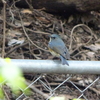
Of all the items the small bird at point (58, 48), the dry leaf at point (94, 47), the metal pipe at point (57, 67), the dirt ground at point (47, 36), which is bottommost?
the dry leaf at point (94, 47)

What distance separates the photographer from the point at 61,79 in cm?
448

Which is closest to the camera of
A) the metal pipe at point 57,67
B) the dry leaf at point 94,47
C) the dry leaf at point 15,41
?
the metal pipe at point 57,67

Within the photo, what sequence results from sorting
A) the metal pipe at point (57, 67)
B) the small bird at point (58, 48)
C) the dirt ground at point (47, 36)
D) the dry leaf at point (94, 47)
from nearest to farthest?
the metal pipe at point (57, 67) → the small bird at point (58, 48) → the dirt ground at point (47, 36) → the dry leaf at point (94, 47)

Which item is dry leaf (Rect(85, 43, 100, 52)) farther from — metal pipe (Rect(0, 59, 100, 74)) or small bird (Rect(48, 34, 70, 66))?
metal pipe (Rect(0, 59, 100, 74))

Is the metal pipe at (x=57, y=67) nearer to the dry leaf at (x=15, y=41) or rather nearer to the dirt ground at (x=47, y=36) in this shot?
the dirt ground at (x=47, y=36)

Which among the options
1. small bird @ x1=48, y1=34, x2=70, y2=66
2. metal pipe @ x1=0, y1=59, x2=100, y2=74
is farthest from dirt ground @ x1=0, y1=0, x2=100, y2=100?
metal pipe @ x1=0, y1=59, x2=100, y2=74

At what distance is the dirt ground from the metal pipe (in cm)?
209

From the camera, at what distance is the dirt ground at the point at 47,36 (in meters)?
4.55

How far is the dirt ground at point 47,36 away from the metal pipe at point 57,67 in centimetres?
209

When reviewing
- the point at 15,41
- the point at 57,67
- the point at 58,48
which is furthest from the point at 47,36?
the point at 57,67

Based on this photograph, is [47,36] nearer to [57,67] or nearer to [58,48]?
[58,48]

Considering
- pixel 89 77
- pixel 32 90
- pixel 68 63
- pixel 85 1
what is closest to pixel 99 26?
pixel 85 1

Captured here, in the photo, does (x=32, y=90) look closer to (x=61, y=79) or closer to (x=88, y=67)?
(x=61, y=79)

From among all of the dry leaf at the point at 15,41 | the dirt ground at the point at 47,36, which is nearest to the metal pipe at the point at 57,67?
the dirt ground at the point at 47,36
